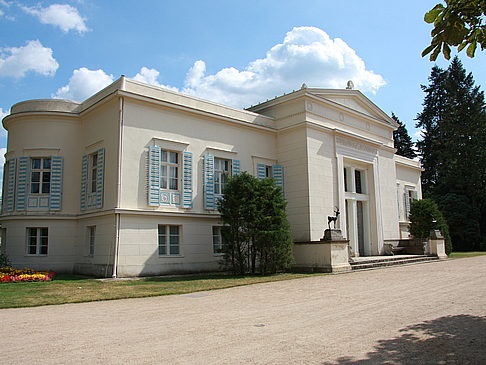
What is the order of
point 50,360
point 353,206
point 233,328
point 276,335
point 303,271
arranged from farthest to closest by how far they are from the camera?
point 353,206, point 303,271, point 233,328, point 276,335, point 50,360

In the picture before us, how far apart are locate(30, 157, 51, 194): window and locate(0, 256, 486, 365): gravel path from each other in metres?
9.58

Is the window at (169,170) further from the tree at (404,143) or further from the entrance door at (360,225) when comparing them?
the tree at (404,143)

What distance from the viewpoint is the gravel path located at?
15.5ft

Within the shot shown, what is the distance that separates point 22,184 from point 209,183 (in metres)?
7.36

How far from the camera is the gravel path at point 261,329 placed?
186 inches

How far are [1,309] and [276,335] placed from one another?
18.8 feet

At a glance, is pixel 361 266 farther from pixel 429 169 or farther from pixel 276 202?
pixel 429 169

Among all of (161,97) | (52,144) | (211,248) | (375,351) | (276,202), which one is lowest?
(375,351)

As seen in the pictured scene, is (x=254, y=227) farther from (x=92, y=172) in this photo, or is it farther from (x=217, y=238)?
(x=92, y=172)

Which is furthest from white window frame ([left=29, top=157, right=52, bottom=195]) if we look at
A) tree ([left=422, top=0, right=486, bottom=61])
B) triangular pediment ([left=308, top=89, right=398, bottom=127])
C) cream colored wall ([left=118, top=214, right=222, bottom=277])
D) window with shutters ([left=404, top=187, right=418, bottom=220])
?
window with shutters ([left=404, top=187, right=418, bottom=220])

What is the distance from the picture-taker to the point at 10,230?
16594 mm

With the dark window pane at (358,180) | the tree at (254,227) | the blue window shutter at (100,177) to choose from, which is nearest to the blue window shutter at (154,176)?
the blue window shutter at (100,177)

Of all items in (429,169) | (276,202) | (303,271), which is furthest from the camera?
(429,169)

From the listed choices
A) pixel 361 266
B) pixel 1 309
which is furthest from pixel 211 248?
pixel 1 309
